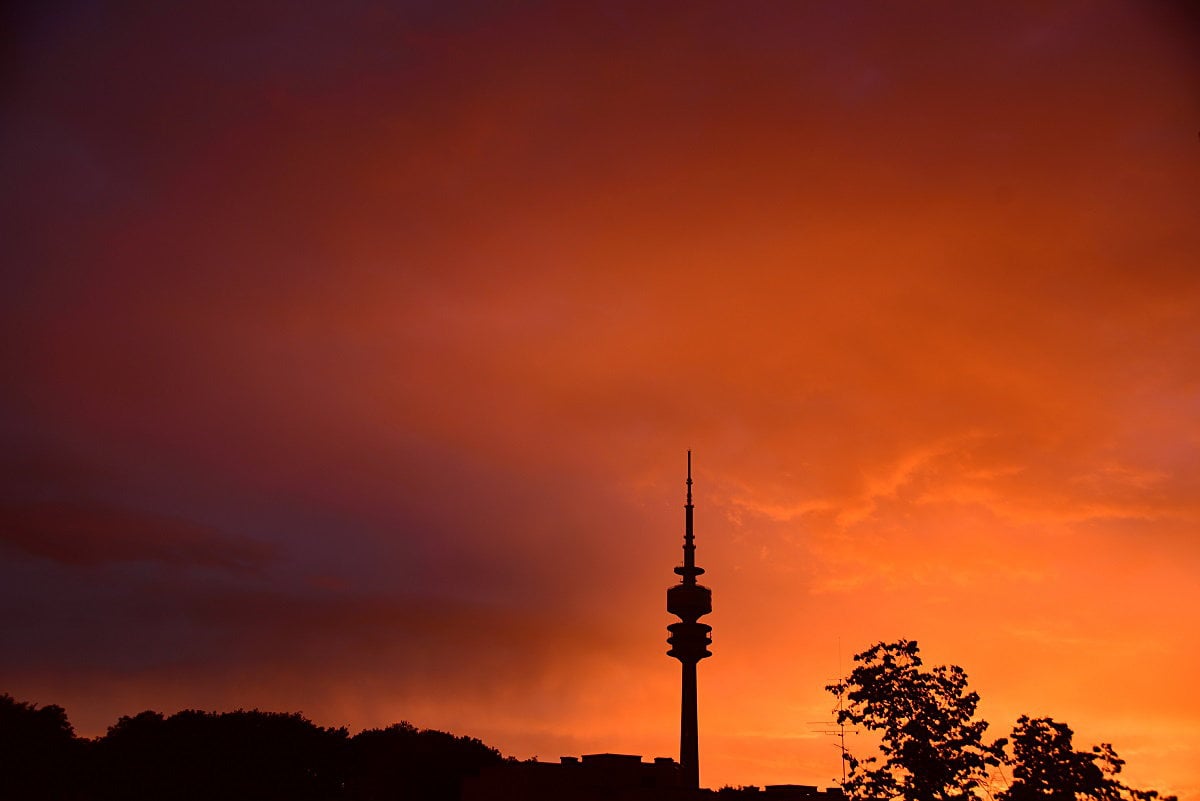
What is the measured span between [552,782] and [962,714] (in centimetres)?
5172

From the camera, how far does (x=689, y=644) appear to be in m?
169

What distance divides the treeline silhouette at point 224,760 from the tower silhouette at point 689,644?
Result: 152 ft

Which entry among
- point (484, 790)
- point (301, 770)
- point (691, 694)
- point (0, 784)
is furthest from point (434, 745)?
point (691, 694)

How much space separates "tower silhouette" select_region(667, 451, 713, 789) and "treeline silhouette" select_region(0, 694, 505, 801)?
1822 inches

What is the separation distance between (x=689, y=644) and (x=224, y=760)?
83.7 metres

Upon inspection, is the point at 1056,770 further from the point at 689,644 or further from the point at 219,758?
the point at 689,644

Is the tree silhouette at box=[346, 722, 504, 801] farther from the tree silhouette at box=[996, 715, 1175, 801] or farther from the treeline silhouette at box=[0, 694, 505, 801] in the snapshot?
the tree silhouette at box=[996, 715, 1175, 801]

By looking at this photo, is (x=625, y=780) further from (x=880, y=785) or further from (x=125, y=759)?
(x=880, y=785)

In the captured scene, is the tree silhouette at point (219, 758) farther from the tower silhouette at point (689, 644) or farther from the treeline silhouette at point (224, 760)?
the tower silhouette at point (689, 644)

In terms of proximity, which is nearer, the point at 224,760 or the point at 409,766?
the point at 224,760

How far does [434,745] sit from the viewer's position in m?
118

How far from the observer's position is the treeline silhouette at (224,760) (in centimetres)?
9406

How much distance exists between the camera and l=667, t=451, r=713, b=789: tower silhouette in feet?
532

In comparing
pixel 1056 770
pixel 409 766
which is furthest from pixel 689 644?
pixel 1056 770
